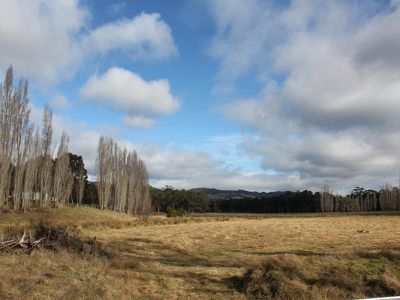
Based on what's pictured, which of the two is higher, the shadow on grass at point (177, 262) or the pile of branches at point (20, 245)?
the pile of branches at point (20, 245)

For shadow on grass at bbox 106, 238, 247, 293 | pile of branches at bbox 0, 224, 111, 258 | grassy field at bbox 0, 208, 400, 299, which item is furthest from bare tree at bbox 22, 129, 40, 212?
grassy field at bbox 0, 208, 400, 299

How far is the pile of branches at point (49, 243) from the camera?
12836 mm

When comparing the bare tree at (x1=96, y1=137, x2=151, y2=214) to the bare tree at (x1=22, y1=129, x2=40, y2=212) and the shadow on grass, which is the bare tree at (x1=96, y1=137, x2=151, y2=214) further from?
the shadow on grass

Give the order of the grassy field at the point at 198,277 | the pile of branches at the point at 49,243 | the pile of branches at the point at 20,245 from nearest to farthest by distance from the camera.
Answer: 1. the grassy field at the point at 198,277
2. the pile of branches at the point at 20,245
3. the pile of branches at the point at 49,243

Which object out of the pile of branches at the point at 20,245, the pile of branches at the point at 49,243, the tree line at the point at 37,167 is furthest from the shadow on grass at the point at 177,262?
the tree line at the point at 37,167

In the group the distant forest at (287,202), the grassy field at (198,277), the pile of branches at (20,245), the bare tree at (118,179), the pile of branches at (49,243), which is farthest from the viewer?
the distant forest at (287,202)

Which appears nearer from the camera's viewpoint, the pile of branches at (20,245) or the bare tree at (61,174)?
the pile of branches at (20,245)

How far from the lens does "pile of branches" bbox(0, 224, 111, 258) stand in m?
12.8

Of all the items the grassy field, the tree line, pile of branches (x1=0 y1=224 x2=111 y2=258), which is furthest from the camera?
the tree line

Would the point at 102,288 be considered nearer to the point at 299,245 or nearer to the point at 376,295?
the point at 376,295

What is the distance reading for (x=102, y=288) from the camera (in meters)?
9.16

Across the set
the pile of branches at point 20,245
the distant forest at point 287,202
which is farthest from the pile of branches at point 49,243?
the distant forest at point 287,202

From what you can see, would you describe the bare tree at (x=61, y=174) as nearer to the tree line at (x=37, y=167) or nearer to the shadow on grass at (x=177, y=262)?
the tree line at (x=37, y=167)

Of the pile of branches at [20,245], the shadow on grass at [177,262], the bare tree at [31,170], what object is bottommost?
the shadow on grass at [177,262]
